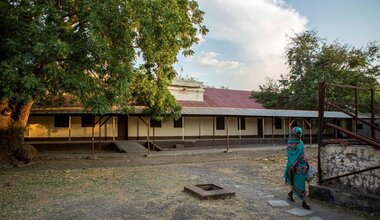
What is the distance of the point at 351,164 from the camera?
22.4 ft

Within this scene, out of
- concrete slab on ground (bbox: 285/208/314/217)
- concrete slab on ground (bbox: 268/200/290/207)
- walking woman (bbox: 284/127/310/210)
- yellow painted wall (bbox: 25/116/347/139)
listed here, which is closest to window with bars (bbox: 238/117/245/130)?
yellow painted wall (bbox: 25/116/347/139)

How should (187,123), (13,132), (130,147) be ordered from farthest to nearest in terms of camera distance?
(187,123) < (130,147) < (13,132)

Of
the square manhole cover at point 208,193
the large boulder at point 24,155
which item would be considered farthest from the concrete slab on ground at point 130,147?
the square manhole cover at point 208,193

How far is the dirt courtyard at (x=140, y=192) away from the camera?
631 centimetres

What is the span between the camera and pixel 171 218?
19.7 ft

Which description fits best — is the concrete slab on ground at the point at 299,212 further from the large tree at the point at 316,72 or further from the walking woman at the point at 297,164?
the large tree at the point at 316,72

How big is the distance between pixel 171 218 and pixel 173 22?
7898 mm

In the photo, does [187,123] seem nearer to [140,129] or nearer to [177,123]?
[177,123]

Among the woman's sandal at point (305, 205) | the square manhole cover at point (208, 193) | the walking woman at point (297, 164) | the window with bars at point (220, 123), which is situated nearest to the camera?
the woman's sandal at point (305, 205)

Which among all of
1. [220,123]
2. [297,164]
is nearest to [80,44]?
[297,164]

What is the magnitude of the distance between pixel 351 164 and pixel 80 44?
878 cm

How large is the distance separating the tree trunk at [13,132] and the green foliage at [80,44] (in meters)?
3.77

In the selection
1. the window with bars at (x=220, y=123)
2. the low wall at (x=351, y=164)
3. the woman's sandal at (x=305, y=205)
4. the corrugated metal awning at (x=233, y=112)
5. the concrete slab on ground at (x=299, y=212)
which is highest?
the corrugated metal awning at (x=233, y=112)

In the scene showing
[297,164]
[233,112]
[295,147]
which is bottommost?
[297,164]
